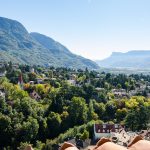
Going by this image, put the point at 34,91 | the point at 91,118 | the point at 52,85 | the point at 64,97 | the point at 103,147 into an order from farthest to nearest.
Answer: the point at 52,85 → the point at 34,91 → the point at 64,97 → the point at 91,118 → the point at 103,147

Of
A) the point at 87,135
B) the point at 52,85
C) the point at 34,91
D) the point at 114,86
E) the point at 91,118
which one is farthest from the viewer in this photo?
the point at 114,86

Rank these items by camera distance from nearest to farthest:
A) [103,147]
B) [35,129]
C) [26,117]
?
[103,147]
[35,129]
[26,117]

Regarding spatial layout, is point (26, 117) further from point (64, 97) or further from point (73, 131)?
point (64, 97)

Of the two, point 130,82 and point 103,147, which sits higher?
point 103,147

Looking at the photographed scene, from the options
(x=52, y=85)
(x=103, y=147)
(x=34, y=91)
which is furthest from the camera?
(x=52, y=85)

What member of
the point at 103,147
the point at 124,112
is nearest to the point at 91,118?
the point at 124,112

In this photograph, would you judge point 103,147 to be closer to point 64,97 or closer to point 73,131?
point 73,131

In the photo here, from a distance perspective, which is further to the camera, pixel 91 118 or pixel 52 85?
pixel 52 85

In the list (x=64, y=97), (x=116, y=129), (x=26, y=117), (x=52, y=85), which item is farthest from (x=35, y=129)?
(x=52, y=85)

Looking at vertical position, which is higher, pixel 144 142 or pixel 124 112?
pixel 144 142
